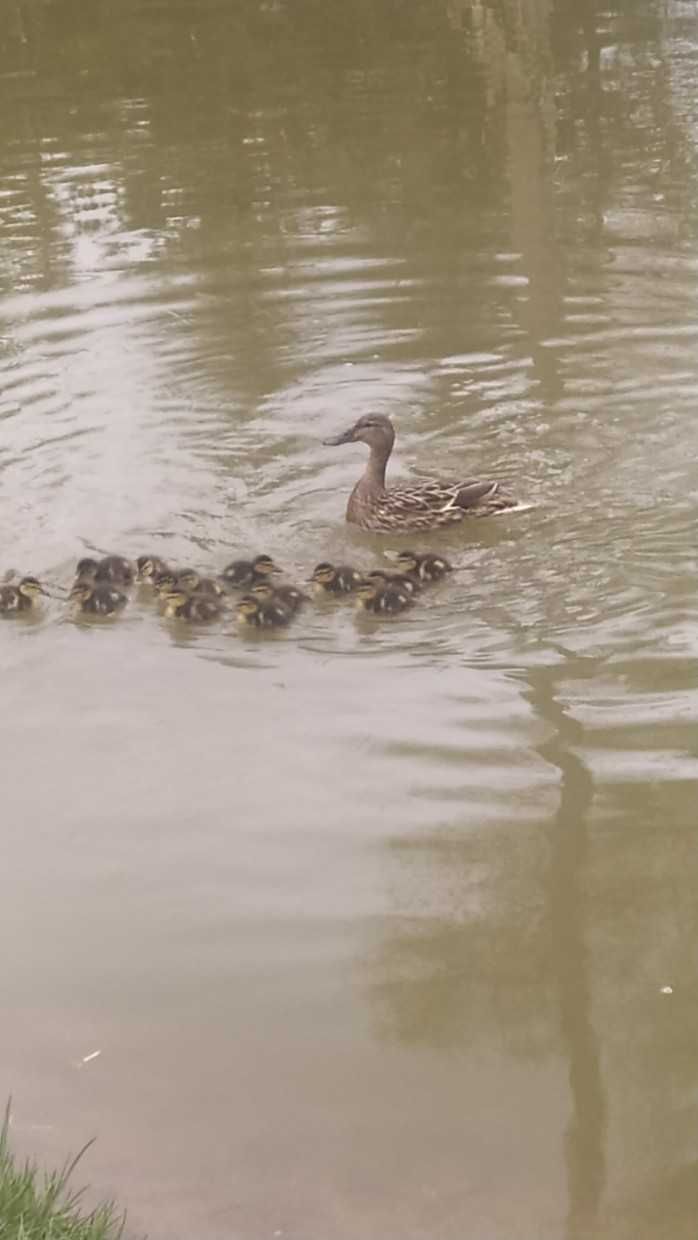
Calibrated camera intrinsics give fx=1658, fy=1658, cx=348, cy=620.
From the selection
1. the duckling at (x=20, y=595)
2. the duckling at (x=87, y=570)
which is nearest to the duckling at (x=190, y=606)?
the duckling at (x=87, y=570)

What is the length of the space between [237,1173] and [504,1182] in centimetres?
47

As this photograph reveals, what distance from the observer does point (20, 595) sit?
523cm

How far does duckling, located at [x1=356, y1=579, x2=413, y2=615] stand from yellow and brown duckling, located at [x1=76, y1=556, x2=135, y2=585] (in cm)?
78

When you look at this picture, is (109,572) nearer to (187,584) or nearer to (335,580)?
(187,584)

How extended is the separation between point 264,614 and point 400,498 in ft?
3.38

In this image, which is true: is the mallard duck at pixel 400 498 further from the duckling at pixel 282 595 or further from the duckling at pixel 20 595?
the duckling at pixel 20 595

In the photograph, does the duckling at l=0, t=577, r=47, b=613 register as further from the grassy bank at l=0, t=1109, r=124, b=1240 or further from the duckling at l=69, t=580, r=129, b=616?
the grassy bank at l=0, t=1109, r=124, b=1240

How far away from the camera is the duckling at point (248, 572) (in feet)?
17.2

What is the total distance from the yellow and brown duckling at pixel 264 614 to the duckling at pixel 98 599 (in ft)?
1.36

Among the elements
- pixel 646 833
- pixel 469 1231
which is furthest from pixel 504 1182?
pixel 646 833

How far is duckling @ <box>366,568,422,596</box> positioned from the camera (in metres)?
5.16

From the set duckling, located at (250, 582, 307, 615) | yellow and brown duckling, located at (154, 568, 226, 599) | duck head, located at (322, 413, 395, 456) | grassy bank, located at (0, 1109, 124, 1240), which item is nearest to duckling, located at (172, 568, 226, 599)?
yellow and brown duckling, located at (154, 568, 226, 599)

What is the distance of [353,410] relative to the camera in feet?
22.6

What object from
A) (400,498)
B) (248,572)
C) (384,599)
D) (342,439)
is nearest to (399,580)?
(384,599)
